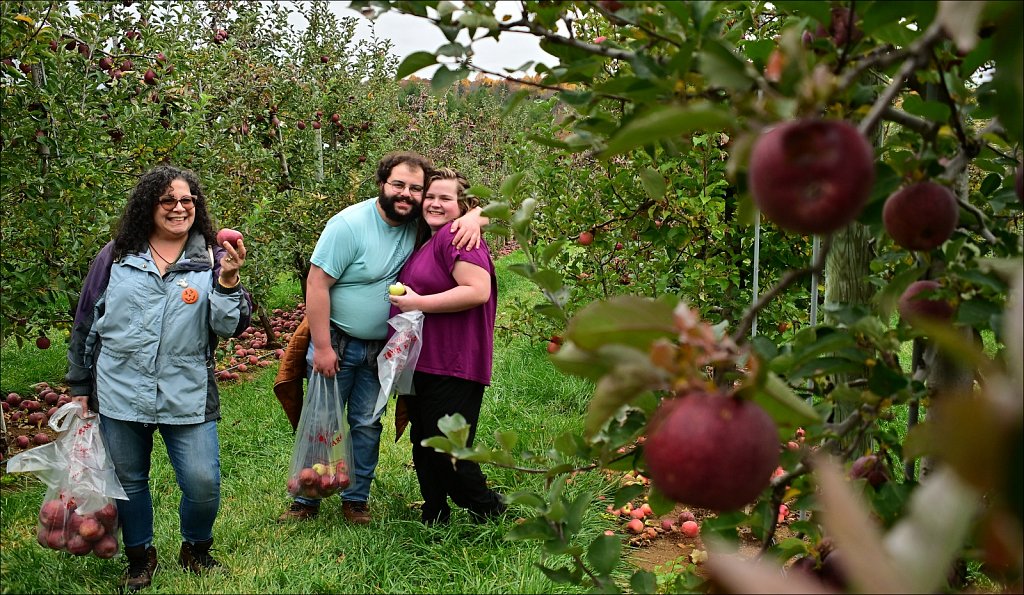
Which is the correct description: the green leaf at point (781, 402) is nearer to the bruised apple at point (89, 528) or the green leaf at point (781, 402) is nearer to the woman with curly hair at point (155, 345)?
the woman with curly hair at point (155, 345)

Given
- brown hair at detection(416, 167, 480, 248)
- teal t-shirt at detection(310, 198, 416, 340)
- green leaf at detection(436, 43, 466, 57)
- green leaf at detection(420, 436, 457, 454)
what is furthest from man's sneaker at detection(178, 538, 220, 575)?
green leaf at detection(436, 43, 466, 57)

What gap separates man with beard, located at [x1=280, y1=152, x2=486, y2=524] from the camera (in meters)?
3.17

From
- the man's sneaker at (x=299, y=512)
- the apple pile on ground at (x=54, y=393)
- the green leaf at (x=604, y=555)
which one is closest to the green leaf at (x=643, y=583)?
the green leaf at (x=604, y=555)

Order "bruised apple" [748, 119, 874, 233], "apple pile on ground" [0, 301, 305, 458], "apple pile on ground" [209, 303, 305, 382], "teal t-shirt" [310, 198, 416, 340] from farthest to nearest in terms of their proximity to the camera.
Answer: "apple pile on ground" [209, 303, 305, 382] → "apple pile on ground" [0, 301, 305, 458] → "teal t-shirt" [310, 198, 416, 340] → "bruised apple" [748, 119, 874, 233]

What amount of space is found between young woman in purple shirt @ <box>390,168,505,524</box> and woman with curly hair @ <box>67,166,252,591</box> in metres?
0.66

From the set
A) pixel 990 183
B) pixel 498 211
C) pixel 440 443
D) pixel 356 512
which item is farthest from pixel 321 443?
pixel 990 183

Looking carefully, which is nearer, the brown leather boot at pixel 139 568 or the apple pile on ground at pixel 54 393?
the brown leather boot at pixel 139 568

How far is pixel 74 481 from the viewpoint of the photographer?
2682mm

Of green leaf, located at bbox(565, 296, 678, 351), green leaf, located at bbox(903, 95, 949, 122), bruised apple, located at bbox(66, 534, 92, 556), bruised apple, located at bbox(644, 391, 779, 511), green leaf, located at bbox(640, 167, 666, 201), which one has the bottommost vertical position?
bruised apple, located at bbox(66, 534, 92, 556)

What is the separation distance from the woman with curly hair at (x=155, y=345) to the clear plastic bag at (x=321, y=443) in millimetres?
484

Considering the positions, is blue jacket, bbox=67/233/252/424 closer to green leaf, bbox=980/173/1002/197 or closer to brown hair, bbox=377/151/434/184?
brown hair, bbox=377/151/434/184

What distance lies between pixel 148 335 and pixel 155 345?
0.04 metres

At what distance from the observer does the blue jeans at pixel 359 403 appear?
3334 mm

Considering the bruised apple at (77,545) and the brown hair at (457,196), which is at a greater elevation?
the brown hair at (457,196)
